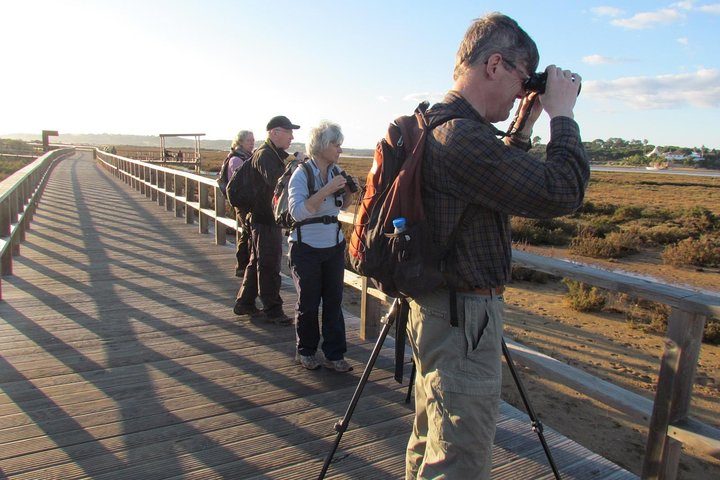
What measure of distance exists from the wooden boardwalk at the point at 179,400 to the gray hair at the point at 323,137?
60.9 inches

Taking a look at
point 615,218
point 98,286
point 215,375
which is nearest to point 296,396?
point 215,375

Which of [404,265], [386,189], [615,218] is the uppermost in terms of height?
[386,189]

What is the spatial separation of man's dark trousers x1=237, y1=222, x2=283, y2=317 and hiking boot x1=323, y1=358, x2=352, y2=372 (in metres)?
1.06

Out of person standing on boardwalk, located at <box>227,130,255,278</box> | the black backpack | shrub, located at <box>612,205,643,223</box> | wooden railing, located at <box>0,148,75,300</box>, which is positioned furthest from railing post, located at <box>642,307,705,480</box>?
shrub, located at <box>612,205,643,223</box>

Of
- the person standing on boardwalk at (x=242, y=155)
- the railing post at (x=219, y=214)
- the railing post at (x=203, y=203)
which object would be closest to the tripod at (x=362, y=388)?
the person standing on boardwalk at (x=242, y=155)

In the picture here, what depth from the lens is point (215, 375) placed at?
362 cm

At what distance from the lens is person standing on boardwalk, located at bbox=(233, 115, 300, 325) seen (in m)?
4.27

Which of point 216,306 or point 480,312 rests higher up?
point 480,312

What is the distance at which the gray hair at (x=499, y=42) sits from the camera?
164 cm

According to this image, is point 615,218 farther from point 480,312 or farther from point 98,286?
point 480,312

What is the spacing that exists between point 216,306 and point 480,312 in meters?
3.90

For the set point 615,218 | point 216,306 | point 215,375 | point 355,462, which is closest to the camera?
point 355,462

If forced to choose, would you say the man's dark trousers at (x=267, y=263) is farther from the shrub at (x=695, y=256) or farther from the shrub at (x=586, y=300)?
the shrub at (x=695, y=256)

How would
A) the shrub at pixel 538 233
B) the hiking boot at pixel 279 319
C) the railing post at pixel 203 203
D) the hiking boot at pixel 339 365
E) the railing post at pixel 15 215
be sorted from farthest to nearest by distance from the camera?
the shrub at pixel 538 233, the railing post at pixel 203 203, the railing post at pixel 15 215, the hiking boot at pixel 279 319, the hiking boot at pixel 339 365
